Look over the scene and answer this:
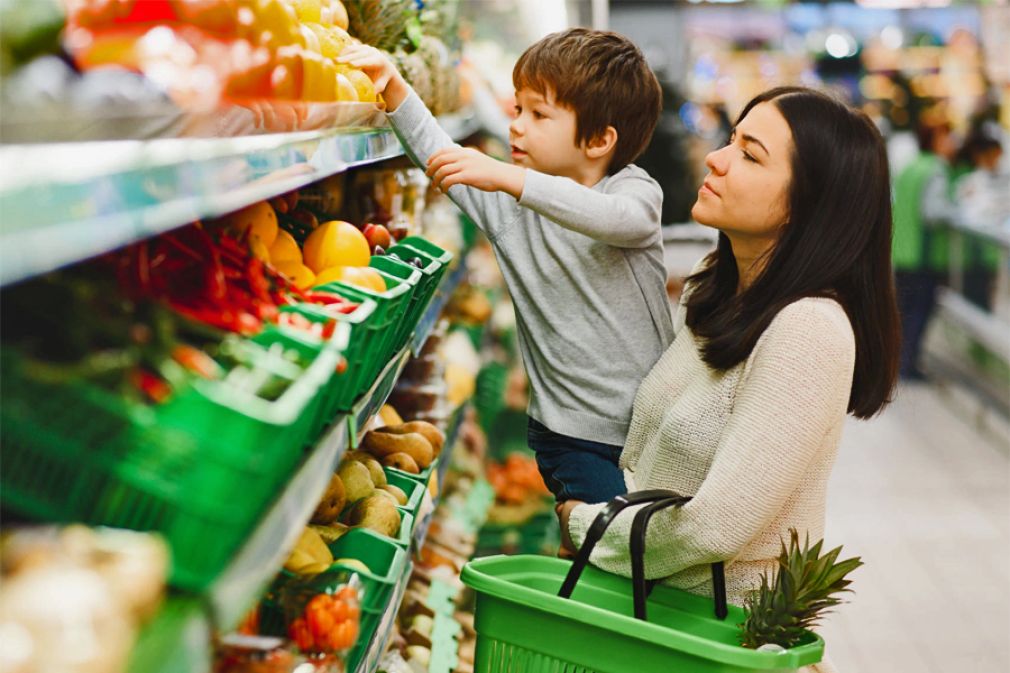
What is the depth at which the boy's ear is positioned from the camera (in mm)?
2521

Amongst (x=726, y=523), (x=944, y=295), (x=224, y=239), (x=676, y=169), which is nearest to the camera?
(x=224, y=239)

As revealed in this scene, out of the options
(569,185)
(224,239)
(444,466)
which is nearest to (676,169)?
(444,466)

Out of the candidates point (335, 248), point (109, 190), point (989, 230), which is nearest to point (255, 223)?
point (335, 248)

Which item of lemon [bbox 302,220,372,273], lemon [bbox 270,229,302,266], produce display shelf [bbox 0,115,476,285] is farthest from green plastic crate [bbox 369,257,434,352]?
produce display shelf [bbox 0,115,476,285]

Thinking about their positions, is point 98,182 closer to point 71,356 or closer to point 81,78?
point 81,78

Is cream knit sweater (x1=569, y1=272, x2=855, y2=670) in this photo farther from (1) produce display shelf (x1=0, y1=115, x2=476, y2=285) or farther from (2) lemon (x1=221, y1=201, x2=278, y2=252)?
(1) produce display shelf (x1=0, y1=115, x2=476, y2=285)

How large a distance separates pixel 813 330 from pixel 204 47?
3.73 feet

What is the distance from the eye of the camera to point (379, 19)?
270 cm

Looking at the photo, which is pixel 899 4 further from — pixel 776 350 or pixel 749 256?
pixel 776 350

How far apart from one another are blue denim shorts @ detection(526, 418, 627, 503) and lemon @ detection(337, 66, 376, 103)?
915 millimetres

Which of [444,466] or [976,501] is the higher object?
[444,466]

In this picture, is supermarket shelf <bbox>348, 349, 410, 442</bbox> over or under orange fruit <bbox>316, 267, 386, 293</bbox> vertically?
under

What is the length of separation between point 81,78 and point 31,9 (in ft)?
0.21

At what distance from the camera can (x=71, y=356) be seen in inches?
42.8
